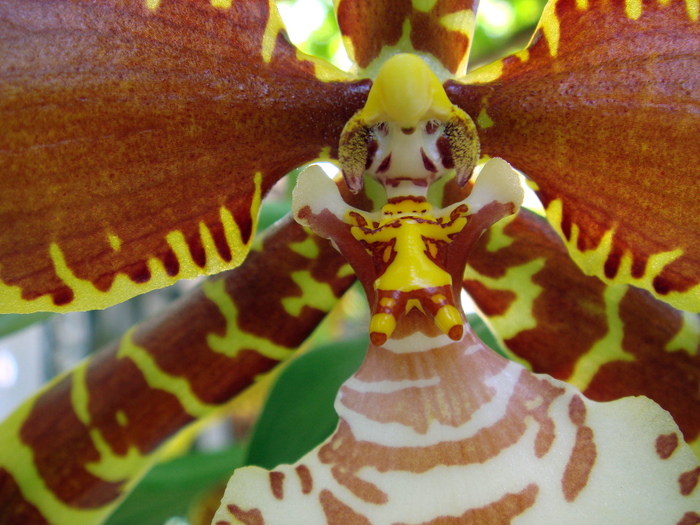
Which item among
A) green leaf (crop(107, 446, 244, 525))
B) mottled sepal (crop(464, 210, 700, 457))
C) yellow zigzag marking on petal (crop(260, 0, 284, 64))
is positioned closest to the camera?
yellow zigzag marking on petal (crop(260, 0, 284, 64))

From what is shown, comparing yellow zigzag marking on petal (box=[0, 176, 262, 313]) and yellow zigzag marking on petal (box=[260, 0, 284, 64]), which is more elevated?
yellow zigzag marking on petal (box=[260, 0, 284, 64])

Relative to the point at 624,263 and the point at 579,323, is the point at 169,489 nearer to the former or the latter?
the point at 579,323

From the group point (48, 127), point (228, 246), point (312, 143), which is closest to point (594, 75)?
point (312, 143)

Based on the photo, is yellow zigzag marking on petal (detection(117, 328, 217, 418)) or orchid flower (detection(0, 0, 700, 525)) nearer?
orchid flower (detection(0, 0, 700, 525))

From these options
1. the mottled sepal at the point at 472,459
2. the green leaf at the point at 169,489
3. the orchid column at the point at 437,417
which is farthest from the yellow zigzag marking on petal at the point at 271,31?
the green leaf at the point at 169,489

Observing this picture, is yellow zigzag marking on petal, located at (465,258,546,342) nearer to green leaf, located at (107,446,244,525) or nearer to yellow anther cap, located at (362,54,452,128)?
yellow anther cap, located at (362,54,452,128)

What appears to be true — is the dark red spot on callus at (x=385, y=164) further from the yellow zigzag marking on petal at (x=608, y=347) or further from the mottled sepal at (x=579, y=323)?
the yellow zigzag marking on petal at (x=608, y=347)

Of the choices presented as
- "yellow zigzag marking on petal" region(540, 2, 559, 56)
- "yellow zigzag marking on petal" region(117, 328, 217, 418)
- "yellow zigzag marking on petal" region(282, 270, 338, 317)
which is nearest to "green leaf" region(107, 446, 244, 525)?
"yellow zigzag marking on petal" region(117, 328, 217, 418)
